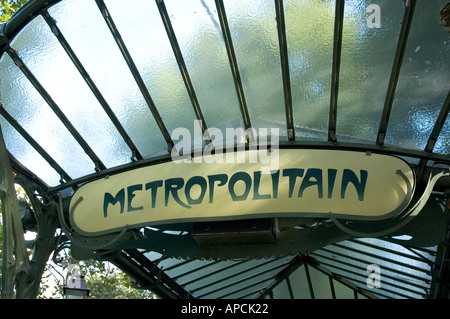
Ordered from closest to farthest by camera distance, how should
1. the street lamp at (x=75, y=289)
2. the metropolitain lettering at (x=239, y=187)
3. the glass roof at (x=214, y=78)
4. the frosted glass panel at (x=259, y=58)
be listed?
the metropolitain lettering at (x=239, y=187) < the glass roof at (x=214, y=78) < the frosted glass panel at (x=259, y=58) < the street lamp at (x=75, y=289)

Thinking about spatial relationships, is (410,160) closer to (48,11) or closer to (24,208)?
(48,11)

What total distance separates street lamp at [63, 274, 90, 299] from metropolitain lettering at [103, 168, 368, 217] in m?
1.11

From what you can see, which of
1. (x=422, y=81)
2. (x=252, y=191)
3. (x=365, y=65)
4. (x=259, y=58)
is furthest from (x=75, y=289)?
(x=422, y=81)

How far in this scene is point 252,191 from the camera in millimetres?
6770

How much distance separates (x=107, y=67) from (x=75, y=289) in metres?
3.02

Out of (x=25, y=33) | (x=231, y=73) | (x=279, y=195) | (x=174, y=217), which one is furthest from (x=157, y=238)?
(x=25, y=33)

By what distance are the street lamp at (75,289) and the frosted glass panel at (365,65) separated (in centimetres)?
398

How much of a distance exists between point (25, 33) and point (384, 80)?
470 cm

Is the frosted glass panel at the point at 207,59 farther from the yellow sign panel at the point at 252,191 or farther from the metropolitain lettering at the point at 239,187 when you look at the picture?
the metropolitain lettering at the point at 239,187

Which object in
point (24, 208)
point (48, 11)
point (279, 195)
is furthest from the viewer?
point (24, 208)

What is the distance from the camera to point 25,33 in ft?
24.7

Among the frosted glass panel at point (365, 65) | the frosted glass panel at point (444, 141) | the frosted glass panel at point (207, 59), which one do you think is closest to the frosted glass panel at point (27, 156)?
the frosted glass panel at point (207, 59)

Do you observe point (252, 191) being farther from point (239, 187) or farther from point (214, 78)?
point (214, 78)

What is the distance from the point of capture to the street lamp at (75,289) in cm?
754
